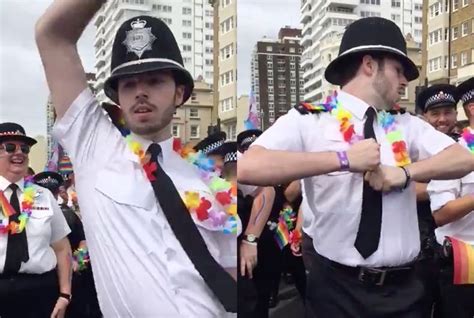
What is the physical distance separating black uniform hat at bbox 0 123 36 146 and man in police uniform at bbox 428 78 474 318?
1.61 m

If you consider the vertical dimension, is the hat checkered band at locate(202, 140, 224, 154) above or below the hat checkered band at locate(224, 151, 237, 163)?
above

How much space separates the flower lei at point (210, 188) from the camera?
1287 mm

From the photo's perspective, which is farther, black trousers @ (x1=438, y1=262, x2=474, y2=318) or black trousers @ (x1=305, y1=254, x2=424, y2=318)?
black trousers @ (x1=438, y1=262, x2=474, y2=318)

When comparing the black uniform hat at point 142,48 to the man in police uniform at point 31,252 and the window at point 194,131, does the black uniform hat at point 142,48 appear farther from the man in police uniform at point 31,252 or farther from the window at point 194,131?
the man in police uniform at point 31,252

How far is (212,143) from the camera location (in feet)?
4.56

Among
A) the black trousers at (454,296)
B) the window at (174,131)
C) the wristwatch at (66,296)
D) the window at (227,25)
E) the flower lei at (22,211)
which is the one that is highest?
the window at (227,25)

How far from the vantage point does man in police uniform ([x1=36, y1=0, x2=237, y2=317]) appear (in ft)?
4.09

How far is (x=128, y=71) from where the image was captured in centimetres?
125

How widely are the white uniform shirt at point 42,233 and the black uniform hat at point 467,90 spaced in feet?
6.24

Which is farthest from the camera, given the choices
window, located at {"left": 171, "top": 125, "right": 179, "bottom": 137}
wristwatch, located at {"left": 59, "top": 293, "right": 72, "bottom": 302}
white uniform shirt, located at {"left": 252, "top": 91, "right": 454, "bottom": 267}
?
wristwatch, located at {"left": 59, "top": 293, "right": 72, "bottom": 302}

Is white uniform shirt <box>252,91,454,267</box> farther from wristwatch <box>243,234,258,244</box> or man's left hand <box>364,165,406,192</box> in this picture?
wristwatch <box>243,234,258,244</box>

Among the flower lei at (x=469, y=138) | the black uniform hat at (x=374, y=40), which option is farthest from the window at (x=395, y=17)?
the flower lei at (x=469, y=138)

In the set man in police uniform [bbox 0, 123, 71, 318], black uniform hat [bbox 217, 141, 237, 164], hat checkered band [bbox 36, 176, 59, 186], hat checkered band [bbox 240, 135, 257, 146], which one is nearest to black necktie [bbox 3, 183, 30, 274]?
man in police uniform [bbox 0, 123, 71, 318]

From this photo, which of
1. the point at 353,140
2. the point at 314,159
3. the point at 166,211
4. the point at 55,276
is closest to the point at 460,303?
the point at 353,140
